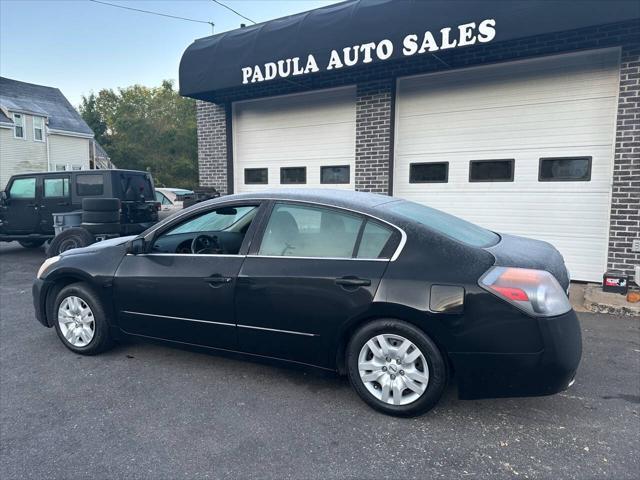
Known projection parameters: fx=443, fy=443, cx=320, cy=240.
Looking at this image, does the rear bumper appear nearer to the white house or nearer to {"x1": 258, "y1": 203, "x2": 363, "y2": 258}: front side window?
{"x1": 258, "y1": 203, "x2": 363, "y2": 258}: front side window

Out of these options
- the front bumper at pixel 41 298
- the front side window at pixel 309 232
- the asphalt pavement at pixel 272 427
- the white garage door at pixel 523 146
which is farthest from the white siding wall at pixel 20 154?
the front side window at pixel 309 232

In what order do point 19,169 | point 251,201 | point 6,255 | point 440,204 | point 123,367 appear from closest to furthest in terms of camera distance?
point 251,201
point 123,367
point 440,204
point 6,255
point 19,169

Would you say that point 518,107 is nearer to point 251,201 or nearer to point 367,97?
point 367,97

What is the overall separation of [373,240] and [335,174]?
5589 mm

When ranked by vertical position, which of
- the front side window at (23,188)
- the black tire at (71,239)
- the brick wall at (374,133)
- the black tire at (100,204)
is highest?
the brick wall at (374,133)

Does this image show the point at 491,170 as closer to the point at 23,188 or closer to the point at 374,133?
the point at 374,133

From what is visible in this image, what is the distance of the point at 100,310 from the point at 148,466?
72.6 inches

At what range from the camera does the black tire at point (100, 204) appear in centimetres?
767

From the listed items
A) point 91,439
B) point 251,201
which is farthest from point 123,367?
point 251,201

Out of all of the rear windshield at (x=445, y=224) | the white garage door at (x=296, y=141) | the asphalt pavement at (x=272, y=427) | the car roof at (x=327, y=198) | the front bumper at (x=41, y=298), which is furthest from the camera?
the white garage door at (x=296, y=141)

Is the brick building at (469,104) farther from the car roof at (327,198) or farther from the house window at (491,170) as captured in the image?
the car roof at (327,198)

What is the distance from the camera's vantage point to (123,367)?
3.78 meters

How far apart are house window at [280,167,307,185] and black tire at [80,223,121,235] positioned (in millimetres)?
3277

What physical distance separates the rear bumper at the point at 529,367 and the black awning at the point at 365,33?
446cm
